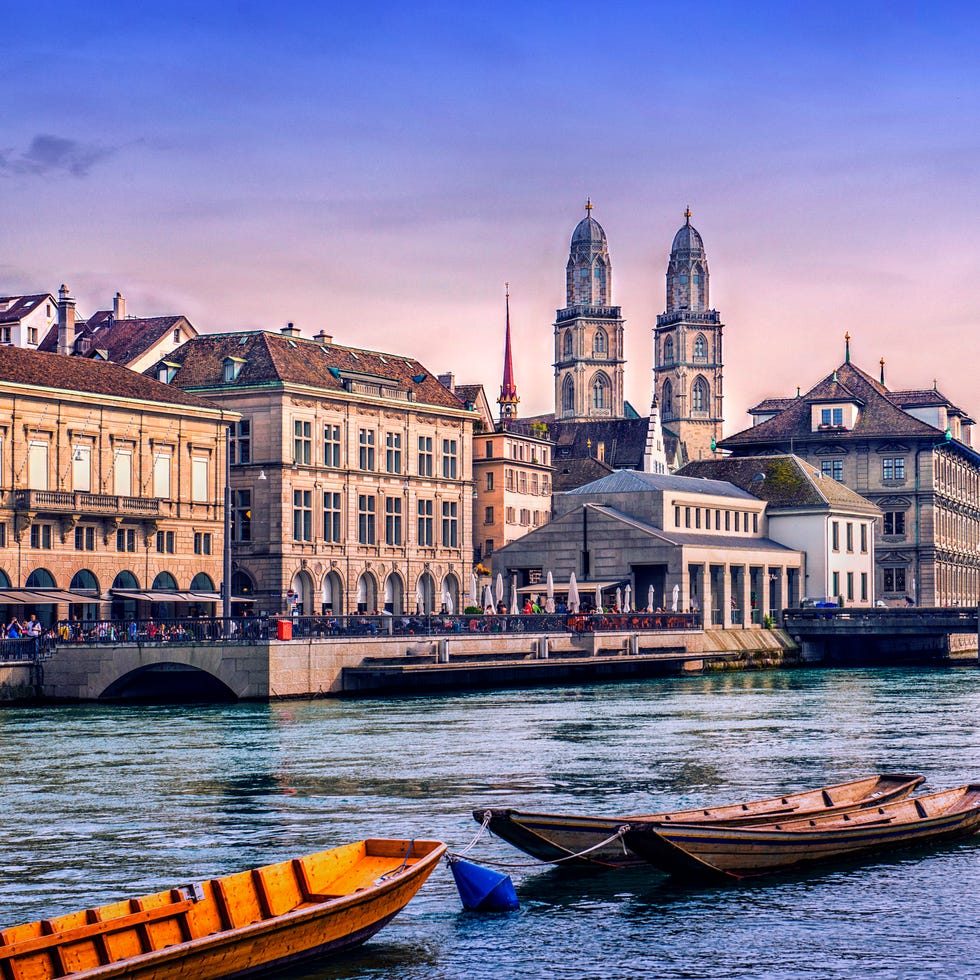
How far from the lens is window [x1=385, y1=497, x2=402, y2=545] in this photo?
378 feet

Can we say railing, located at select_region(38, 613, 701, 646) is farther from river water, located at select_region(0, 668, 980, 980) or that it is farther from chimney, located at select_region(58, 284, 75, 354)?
chimney, located at select_region(58, 284, 75, 354)

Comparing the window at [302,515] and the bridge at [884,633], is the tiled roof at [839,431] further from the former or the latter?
the window at [302,515]

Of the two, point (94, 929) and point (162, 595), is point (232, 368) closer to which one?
point (162, 595)

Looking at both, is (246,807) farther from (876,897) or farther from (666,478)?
(666,478)

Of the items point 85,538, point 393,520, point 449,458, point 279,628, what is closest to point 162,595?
point 85,538

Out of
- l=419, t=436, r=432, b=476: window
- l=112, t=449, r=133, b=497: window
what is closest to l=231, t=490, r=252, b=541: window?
l=112, t=449, r=133, b=497: window

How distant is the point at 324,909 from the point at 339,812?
14.1m

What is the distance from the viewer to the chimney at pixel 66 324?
116 meters

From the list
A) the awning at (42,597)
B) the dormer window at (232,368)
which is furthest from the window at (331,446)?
the awning at (42,597)

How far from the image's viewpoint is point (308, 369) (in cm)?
11150

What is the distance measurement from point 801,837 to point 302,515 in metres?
79.2

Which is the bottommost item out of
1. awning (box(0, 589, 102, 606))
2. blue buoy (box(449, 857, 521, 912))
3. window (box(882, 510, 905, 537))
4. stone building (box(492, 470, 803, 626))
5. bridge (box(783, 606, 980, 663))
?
blue buoy (box(449, 857, 521, 912))

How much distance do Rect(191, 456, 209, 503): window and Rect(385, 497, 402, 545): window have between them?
Result: 762 inches

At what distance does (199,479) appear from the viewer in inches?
3834
